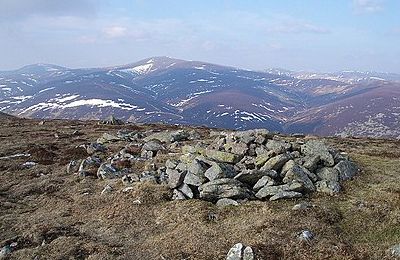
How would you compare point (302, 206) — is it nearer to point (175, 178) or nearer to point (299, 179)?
point (299, 179)

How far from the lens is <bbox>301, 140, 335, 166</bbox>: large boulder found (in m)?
32.0

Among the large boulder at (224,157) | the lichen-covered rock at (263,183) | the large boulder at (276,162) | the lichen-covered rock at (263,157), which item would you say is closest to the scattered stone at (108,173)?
the large boulder at (224,157)

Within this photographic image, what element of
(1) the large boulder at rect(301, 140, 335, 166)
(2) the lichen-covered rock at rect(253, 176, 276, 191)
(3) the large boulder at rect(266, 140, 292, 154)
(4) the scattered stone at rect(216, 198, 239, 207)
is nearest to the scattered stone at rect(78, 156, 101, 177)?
(4) the scattered stone at rect(216, 198, 239, 207)

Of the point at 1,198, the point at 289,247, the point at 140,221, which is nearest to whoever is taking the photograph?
the point at 289,247

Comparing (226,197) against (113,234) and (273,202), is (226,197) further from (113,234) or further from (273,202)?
(113,234)

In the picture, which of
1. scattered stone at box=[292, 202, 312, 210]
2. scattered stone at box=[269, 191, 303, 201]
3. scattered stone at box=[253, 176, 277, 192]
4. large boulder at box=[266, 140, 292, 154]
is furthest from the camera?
large boulder at box=[266, 140, 292, 154]

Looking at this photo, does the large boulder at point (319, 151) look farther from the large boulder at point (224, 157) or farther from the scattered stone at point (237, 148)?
the large boulder at point (224, 157)

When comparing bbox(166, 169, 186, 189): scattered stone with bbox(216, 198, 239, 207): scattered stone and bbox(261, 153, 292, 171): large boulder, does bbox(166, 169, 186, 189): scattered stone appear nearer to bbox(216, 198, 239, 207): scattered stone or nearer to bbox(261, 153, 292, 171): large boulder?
bbox(216, 198, 239, 207): scattered stone

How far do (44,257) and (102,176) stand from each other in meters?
12.9

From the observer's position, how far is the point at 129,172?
3475cm

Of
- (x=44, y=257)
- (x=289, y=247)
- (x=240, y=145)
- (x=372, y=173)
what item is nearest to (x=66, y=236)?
(x=44, y=257)

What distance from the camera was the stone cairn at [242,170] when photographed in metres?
27.2

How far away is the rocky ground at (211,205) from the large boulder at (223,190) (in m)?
0.07

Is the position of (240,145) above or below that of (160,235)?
above
